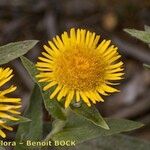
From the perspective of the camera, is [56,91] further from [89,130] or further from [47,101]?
[89,130]

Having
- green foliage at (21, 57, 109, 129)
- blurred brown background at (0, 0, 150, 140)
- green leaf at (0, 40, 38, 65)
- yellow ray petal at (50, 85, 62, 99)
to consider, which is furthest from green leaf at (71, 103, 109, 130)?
blurred brown background at (0, 0, 150, 140)

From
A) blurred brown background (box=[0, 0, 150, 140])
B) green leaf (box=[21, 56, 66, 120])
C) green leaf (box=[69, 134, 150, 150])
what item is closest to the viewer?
green leaf (box=[21, 56, 66, 120])

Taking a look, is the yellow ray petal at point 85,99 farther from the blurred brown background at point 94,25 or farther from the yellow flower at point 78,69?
the blurred brown background at point 94,25

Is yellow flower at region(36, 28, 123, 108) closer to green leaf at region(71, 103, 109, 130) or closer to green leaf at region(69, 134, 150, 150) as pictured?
green leaf at region(71, 103, 109, 130)

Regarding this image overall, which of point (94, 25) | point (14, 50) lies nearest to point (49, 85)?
point (14, 50)

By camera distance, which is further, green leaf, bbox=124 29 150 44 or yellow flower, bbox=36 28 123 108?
green leaf, bbox=124 29 150 44

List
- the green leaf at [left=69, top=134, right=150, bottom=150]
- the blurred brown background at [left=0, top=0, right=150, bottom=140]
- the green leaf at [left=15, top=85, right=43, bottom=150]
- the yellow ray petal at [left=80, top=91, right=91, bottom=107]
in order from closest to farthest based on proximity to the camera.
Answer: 1. the yellow ray petal at [left=80, top=91, right=91, bottom=107]
2. the green leaf at [left=15, top=85, right=43, bottom=150]
3. the green leaf at [left=69, top=134, right=150, bottom=150]
4. the blurred brown background at [left=0, top=0, right=150, bottom=140]
